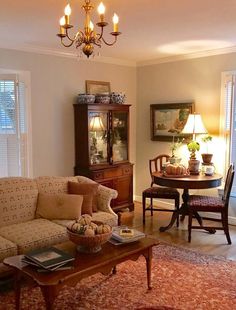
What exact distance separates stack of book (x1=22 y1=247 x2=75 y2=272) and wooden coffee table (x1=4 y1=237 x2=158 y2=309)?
4cm

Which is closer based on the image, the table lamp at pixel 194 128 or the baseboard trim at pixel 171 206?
the table lamp at pixel 194 128

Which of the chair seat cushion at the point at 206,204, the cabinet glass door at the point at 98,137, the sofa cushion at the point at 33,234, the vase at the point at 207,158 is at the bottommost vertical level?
the sofa cushion at the point at 33,234

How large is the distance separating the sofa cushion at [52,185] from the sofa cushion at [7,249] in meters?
0.90

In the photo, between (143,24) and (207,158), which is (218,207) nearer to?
(207,158)

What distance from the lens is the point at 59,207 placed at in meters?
3.61

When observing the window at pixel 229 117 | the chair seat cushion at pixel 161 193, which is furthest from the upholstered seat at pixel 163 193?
the window at pixel 229 117

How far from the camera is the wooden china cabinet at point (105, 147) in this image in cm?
499

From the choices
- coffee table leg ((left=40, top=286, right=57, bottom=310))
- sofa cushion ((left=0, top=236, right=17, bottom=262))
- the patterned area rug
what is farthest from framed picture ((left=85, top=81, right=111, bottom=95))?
coffee table leg ((left=40, top=286, right=57, bottom=310))

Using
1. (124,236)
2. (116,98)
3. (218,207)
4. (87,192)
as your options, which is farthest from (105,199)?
(116,98)

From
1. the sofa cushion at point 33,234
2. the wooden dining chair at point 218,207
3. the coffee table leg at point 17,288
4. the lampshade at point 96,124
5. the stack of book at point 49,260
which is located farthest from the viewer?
the lampshade at point 96,124

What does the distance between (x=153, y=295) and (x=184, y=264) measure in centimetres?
73

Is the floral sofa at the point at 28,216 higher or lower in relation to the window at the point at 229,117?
lower

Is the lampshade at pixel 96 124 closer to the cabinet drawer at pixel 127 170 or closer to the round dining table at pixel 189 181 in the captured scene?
the cabinet drawer at pixel 127 170

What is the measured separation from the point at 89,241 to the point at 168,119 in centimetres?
337
